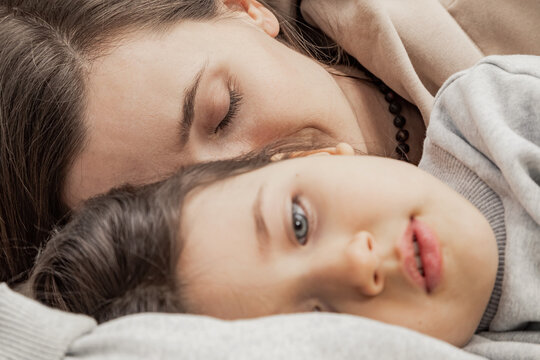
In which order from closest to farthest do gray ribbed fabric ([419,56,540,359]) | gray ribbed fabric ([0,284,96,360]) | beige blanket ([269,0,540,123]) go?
gray ribbed fabric ([0,284,96,360]), gray ribbed fabric ([419,56,540,359]), beige blanket ([269,0,540,123])

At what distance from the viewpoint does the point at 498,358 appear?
2.39 ft

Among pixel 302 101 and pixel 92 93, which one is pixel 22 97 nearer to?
pixel 92 93

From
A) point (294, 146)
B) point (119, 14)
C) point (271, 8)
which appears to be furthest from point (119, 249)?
point (271, 8)

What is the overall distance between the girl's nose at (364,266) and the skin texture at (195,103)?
36cm

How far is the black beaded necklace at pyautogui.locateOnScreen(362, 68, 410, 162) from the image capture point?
3.95 feet

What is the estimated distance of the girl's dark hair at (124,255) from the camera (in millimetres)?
716

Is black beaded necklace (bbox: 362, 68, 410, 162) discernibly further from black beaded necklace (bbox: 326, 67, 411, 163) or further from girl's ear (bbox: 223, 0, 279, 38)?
girl's ear (bbox: 223, 0, 279, 38)

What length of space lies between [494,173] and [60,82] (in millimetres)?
695

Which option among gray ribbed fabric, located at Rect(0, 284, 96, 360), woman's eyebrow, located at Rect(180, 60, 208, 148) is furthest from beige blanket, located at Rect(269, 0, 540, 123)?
gray ribbed fabric, located at Rect(0, 284, 96, 360)

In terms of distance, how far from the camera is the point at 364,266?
2.20 ft

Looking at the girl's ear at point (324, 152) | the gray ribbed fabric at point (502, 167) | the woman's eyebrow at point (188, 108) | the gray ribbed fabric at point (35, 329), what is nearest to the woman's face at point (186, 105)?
the woman's eyebrow at point (188, 108)

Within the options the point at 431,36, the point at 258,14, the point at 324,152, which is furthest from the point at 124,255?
the point at 431,36

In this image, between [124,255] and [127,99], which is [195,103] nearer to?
[127,99]

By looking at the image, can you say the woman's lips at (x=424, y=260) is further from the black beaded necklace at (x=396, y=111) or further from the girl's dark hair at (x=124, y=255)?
the black beaded necklace at (x=396, y=111)
